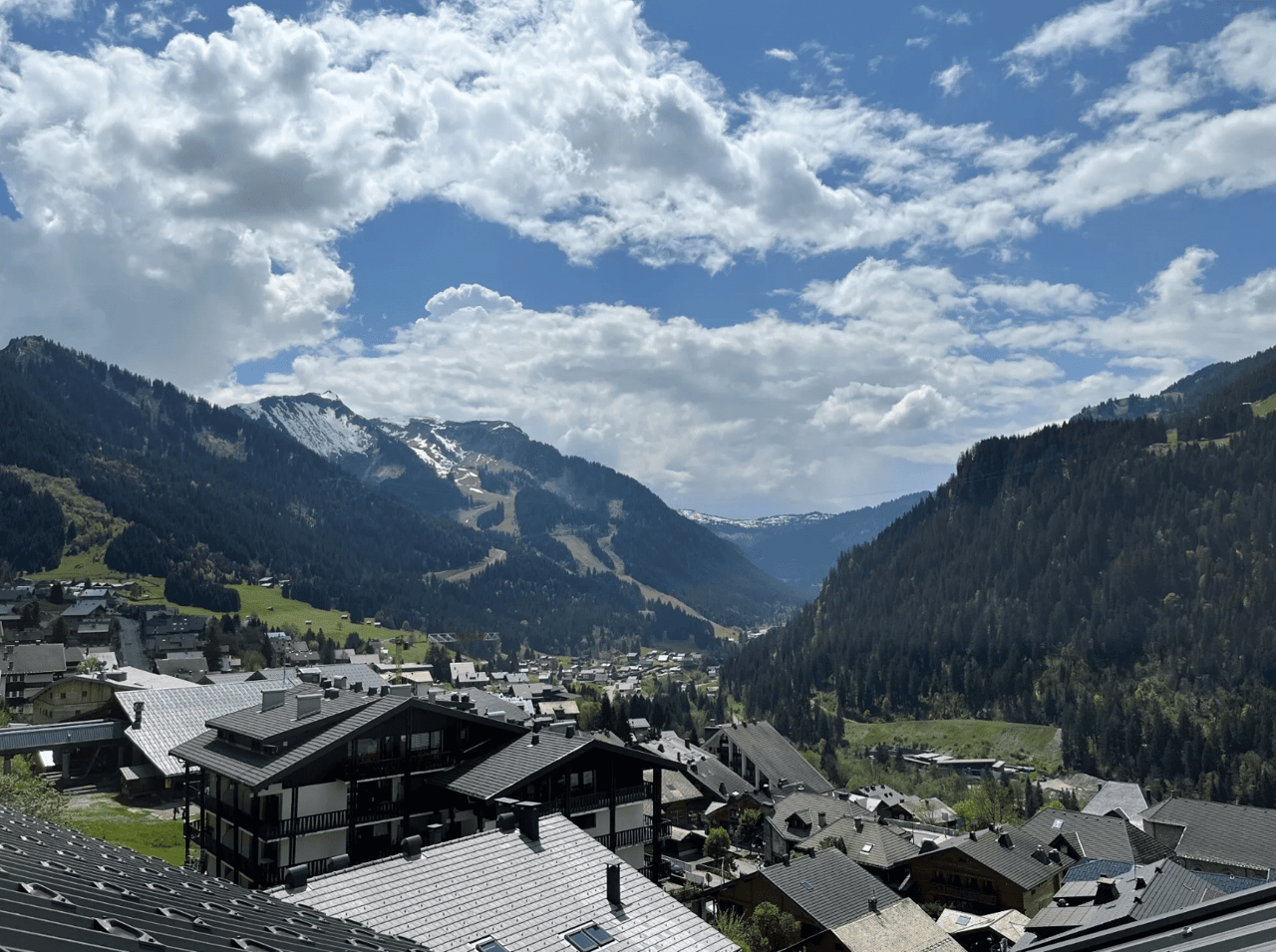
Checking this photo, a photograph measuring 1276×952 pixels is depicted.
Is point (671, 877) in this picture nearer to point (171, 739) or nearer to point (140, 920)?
point (171, 739)

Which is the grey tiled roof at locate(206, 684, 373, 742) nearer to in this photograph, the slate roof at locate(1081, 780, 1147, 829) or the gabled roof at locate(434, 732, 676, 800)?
the gabled roof at locate(434, 732, 676, 800)

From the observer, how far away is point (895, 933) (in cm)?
5566

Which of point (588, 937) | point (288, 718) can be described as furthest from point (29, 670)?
point (588, 937)

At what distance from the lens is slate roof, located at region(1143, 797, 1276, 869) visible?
297 ft

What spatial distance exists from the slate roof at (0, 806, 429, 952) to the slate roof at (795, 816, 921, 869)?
66.0 m

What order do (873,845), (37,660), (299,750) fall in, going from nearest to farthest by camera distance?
1. (299,750)
2. (873,845)
3. (37,660)

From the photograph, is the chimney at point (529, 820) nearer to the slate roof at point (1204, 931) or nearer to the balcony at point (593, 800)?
the balcony at point (593, 800)

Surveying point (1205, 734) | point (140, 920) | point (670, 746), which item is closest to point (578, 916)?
point (140, 920)

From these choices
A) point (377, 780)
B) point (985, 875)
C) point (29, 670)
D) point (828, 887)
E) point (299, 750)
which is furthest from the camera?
point (29, 670)

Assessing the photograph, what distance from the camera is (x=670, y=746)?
419ft

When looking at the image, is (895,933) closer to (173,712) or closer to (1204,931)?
(1204,931)

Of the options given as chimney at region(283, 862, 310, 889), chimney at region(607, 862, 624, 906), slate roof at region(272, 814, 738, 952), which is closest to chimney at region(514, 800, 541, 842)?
slate roof at region(272, 814, 738, 952)

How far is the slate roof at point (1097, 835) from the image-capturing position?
8456 centimetres

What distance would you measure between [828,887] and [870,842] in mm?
22375
